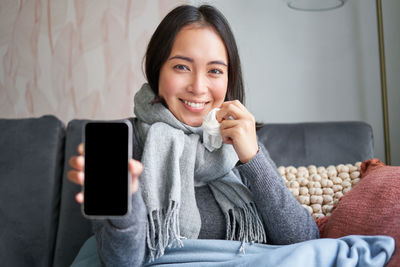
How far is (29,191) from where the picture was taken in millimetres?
1346

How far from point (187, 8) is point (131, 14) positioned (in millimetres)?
1308

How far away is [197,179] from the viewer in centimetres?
113

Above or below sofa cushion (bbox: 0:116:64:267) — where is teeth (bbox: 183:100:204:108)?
above

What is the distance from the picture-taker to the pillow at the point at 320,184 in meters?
1.23

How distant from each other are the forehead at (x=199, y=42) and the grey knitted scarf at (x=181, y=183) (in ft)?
0.61

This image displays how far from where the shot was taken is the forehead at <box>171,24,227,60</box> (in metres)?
1.09

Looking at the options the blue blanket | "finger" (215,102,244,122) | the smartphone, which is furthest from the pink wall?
the smartphone

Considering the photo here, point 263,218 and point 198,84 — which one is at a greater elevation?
point 198,84

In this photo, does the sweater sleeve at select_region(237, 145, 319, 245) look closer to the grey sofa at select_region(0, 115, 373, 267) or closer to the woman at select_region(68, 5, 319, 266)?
the woman at select_region(68, 5, 319, 266)

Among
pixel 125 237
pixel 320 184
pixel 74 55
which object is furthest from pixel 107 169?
pixel 74 55

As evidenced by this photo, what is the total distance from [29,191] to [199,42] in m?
0.77

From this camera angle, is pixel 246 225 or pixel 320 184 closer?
pixel 246 225

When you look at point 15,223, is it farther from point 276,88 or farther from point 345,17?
point 345,17

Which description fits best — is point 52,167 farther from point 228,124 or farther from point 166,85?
point 228,124
